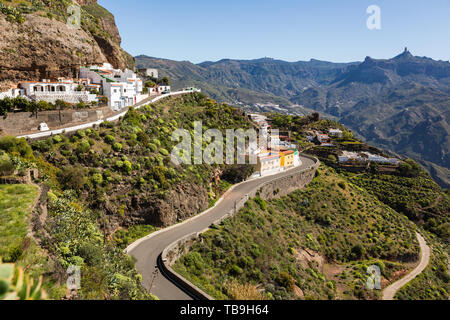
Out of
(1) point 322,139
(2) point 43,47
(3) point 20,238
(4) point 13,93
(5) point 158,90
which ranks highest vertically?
(2) point 43,47

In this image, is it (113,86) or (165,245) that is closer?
(165,245)

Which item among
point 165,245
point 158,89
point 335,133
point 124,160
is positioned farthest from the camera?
point 335,133

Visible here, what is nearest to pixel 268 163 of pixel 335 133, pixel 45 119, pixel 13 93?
pixel 45 119

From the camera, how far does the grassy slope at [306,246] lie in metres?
22.1

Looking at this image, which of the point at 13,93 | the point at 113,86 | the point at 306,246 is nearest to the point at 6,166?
the point at 13,93

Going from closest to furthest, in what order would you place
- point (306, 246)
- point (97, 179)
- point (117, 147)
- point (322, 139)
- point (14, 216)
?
1. point (14, 216)
2. point (97, 179)
3. point (117, 147)
4. point (306, 246)
5. point (322, 139)

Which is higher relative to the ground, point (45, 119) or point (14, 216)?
point (45, 119)

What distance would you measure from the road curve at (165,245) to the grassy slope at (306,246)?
1.76 metres

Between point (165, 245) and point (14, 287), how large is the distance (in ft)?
63.2

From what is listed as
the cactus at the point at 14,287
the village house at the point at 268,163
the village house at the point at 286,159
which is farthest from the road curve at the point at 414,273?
the cactus at the point at 14,287

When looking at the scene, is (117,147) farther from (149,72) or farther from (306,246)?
(149,72)

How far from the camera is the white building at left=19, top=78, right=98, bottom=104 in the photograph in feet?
95.9

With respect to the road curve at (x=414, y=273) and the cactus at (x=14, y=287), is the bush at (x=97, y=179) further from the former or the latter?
the road curve at (x=414, y=273)

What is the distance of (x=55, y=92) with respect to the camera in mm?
30812
